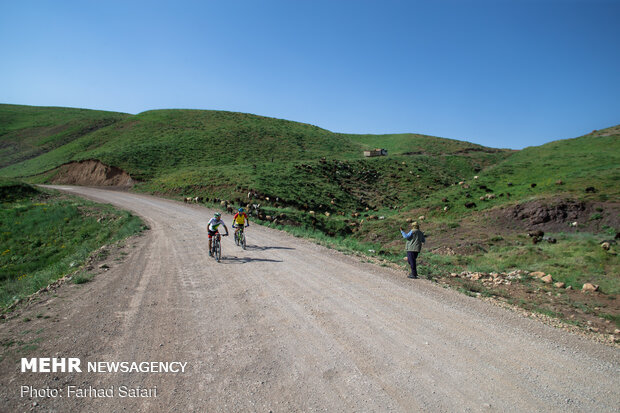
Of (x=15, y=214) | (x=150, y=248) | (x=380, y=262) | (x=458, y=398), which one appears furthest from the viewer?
(x=15, y=214)

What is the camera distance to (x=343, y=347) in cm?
575

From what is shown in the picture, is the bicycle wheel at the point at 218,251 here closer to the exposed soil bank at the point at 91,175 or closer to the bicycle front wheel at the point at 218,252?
the bicycle front wheel at the point at 218,252

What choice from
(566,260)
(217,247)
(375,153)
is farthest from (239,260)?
(375,153)

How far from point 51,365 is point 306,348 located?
4.55 meters

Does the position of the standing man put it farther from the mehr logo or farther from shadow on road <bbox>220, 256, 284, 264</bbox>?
the mehr logo

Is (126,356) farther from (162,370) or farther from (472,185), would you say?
(472,185)

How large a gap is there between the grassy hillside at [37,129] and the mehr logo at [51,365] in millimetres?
79483

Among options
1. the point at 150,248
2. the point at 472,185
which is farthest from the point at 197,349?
the point at 472,185

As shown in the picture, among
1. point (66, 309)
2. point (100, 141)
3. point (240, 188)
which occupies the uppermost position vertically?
point (100, 141)

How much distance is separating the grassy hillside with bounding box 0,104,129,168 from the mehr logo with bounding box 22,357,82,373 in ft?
261

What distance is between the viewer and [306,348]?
5750mm

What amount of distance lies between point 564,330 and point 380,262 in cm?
640

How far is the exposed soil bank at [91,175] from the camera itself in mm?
42594

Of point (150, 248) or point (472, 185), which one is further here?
point (472, 185)
